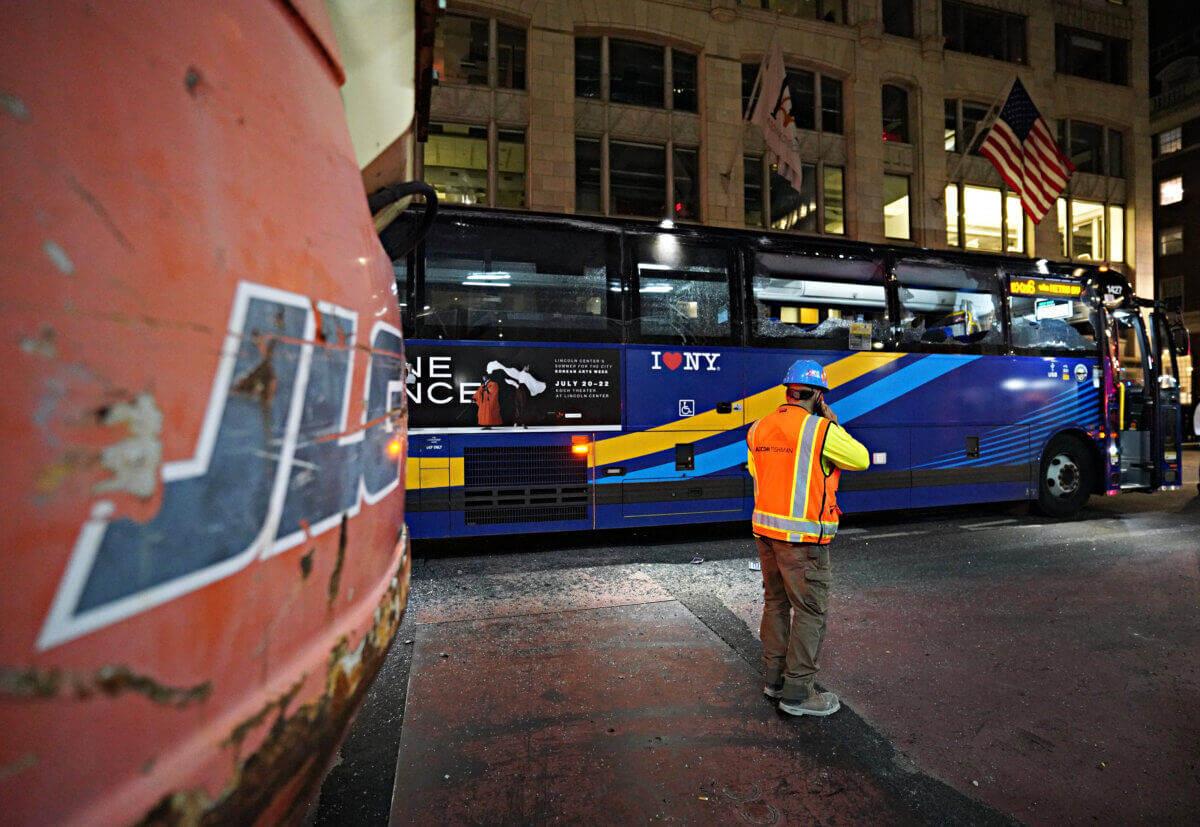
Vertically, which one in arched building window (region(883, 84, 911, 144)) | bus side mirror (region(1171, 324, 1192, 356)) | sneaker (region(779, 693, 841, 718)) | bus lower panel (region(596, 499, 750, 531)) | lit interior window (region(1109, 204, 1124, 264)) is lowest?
sneaker (region(779, 693, 841, 718))

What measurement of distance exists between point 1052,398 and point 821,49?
14.5 metres

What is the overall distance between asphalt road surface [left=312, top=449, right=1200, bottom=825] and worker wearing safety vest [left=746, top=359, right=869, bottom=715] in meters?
0.21

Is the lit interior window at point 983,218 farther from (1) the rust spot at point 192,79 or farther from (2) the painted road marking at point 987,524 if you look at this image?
(1) the rust spot at point 192,79

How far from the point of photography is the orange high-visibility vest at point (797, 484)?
10.4 feet

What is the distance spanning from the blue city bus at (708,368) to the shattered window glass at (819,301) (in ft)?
0.08

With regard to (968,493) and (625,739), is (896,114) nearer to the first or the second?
(968,493)

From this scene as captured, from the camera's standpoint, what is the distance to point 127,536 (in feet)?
2.61

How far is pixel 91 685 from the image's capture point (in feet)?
2.43

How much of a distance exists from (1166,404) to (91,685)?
12.5 meters

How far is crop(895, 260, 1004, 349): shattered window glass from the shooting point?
25.5 ft

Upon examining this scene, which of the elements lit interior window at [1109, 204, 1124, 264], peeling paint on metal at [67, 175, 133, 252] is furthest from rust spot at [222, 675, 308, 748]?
lit interior window at [1109, 204, 1124, 264]

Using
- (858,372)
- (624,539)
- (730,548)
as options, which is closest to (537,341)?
(624,539)

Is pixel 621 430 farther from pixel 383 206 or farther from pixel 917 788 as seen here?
pixel 383 206

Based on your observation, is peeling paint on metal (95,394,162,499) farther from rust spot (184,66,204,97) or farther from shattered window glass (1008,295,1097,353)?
shattered window glass (1008,295,1097,353)
